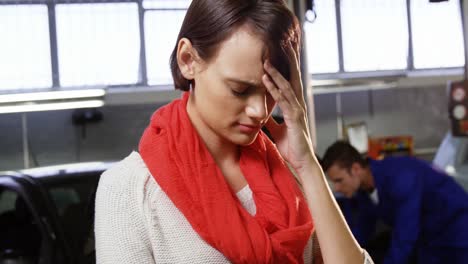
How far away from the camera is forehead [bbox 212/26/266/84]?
1.10 meters

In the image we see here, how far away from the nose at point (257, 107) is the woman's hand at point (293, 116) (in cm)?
2

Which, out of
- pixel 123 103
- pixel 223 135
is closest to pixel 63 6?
pixel 123 103

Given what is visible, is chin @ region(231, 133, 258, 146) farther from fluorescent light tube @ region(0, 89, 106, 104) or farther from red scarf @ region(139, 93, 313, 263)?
fluorescent light tube @ region(0, 89, 106, 104)

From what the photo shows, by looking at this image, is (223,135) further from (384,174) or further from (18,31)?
(18,31)

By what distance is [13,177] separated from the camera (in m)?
2.64

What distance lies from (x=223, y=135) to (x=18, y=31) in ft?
11.3

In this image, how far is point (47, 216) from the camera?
2488 millimetres

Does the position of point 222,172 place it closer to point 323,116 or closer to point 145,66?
point 145,66

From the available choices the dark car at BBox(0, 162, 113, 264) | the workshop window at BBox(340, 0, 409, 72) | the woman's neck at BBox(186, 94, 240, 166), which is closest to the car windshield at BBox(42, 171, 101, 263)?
the dark car at BBox(0, 162, 113, 264)

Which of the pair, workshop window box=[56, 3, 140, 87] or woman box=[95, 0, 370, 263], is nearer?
woman box=[95, 0, 370, 263]

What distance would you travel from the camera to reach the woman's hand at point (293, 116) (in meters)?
1.14

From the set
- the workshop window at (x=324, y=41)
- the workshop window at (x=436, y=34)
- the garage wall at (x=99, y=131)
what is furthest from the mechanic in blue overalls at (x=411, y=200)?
the workshop window at (x=436, y=34)

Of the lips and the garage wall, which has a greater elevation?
the lips

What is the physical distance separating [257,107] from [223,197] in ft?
0.56
